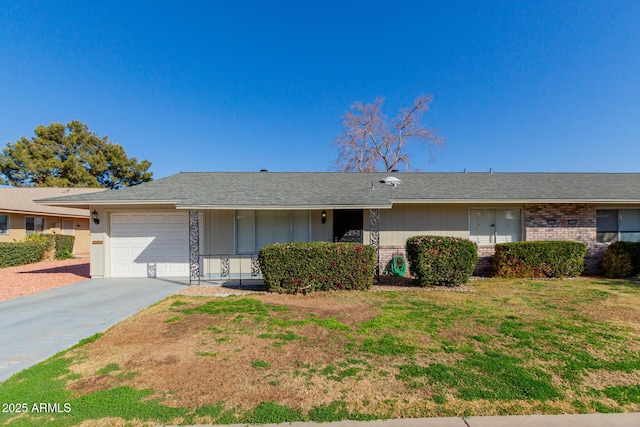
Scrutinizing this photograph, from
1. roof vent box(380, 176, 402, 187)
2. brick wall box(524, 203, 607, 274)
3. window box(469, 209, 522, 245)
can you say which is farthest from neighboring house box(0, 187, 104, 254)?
brick wall box(524, 203, 607, 274)

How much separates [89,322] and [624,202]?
15.2 meters

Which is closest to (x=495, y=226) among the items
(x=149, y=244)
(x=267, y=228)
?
(x=267, y=228)

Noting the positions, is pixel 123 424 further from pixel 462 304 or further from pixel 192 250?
pixel 192 250

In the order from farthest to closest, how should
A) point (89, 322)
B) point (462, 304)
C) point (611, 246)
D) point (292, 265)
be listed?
Result: point (611, 246) < point (292, 265) < point (462, 304) < point (89, 322)

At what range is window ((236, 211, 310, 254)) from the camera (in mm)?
9773

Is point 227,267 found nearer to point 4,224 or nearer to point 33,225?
point 4,224

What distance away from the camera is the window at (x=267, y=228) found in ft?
32.1

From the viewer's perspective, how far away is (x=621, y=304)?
599cm

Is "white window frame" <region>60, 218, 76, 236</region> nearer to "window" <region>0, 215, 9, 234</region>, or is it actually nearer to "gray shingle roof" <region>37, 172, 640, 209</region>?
"window" <region>0, 215, 9, 234</region>

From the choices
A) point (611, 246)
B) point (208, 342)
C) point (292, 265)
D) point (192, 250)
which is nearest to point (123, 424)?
point (208, 342)

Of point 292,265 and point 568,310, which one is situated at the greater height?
point 292,265

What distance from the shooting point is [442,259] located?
7.80m

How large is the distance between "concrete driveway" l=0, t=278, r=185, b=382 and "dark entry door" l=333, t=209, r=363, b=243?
205 inches

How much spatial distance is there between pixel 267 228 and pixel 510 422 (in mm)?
8306
